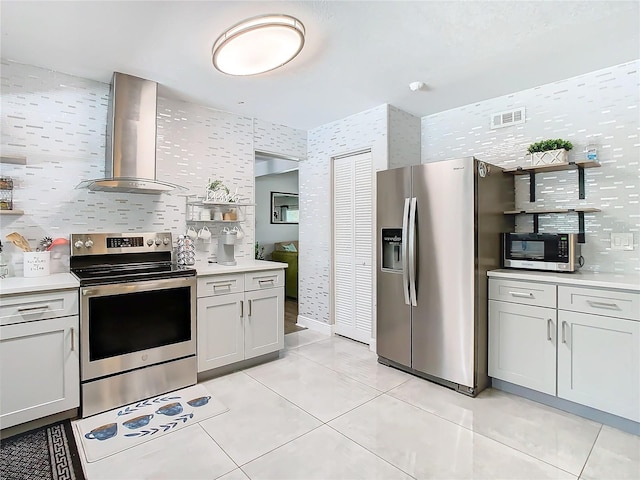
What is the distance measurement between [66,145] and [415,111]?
10.5ft

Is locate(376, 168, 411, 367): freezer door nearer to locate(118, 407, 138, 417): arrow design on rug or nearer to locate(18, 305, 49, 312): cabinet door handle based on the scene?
locate(118, 407, 138, 417): arrow design on rug

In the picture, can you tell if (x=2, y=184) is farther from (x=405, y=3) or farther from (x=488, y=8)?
(x=488, y=8)

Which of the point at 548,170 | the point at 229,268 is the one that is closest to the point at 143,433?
the point at 229,268

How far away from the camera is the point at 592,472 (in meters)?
1.76

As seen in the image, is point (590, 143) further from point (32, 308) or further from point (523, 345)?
point (32, 308)

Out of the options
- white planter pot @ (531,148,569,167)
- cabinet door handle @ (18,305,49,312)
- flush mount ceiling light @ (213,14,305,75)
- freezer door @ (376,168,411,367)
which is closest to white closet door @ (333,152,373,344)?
freezer door @ (376,168,411,367)

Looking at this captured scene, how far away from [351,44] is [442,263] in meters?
1.71

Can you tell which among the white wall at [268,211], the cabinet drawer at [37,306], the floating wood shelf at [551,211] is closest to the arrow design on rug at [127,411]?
the cabinet drawer at [37,306]

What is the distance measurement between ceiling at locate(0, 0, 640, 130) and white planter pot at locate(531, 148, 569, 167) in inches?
25.0

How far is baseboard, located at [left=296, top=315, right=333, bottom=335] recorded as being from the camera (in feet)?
13.4

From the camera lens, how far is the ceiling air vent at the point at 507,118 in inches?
Answer: 122

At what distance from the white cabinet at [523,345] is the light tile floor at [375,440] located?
0.58 ft

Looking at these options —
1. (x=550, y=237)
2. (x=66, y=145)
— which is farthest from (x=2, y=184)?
(x=550, y=237)

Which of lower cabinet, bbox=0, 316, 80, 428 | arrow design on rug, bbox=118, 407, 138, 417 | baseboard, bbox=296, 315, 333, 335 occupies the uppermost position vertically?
lower cabinet, bbox=0, 316, 80, 428
